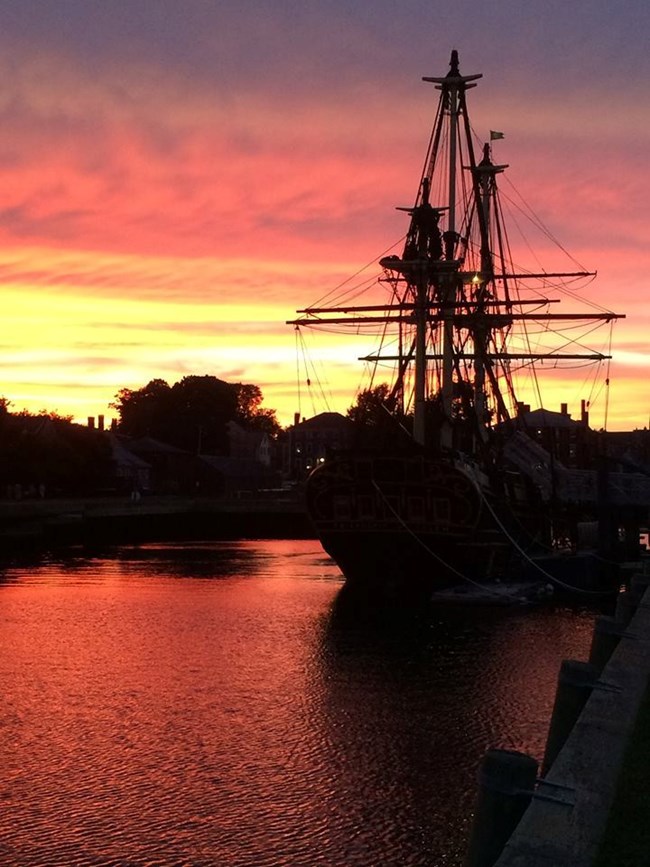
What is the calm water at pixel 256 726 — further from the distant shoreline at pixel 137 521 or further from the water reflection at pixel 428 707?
the distant shoreline at pixel 137 521

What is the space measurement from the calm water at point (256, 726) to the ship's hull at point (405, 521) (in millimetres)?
4234

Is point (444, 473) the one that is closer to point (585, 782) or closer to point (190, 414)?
point (585, 782)

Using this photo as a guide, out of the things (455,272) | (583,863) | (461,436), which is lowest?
(583,863)

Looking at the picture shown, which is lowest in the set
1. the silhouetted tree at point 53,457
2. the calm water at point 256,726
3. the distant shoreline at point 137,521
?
the calm water at point 256,726

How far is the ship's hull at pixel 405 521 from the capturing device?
4153 centimetres

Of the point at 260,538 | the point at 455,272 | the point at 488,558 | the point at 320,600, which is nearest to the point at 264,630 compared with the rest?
the point at 320,600

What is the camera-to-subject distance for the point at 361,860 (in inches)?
490

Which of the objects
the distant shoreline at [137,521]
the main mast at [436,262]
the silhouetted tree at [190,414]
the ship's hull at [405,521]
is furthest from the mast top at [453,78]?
the silhouetted tree at [190,414]

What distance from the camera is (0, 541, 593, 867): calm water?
1325 cm

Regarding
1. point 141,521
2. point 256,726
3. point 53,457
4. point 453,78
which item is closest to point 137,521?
point 141,521

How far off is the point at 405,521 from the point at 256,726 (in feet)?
74.8

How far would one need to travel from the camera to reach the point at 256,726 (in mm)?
19391

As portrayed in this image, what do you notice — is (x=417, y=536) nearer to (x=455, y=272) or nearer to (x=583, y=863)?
(x=455, y=272)

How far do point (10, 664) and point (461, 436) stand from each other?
1287 inches
